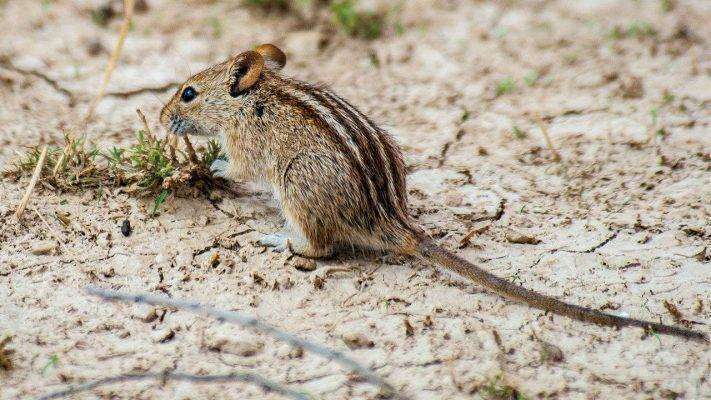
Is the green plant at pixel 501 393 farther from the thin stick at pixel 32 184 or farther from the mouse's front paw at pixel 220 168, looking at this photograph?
the thin stick at pixel 32 184

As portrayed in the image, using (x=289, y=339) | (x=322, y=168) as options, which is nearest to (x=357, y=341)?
(x=289, y=339)

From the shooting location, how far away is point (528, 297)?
3.47 metres

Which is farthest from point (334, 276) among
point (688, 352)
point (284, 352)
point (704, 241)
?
point (704, 241)

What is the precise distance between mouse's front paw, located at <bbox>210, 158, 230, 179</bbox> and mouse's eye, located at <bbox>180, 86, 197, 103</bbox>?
1.20 ft

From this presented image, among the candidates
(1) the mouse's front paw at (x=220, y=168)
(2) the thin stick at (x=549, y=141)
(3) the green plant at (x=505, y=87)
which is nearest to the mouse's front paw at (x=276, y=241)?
(1) the mouse's front paw at (x=220, y=168)

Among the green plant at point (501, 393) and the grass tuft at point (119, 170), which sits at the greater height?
A: the grass tuft at point (119, 170)

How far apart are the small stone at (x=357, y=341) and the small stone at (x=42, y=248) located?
4.84 ft

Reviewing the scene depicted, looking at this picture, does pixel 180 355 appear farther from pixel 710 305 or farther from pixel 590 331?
pixel 710 305

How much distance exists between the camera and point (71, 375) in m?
3.05

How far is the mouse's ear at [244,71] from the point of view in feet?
13.3

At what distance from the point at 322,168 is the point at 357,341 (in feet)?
2.92

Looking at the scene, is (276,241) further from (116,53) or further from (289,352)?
(116,53)

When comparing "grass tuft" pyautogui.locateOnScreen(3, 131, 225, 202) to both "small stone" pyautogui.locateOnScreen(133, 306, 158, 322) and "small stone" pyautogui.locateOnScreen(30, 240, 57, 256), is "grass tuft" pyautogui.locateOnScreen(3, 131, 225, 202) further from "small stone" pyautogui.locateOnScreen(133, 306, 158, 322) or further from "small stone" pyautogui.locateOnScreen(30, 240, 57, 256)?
"small stone" pyautogui.locateOnScreen(133, 306, 158, 322)

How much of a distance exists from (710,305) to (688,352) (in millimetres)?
415
